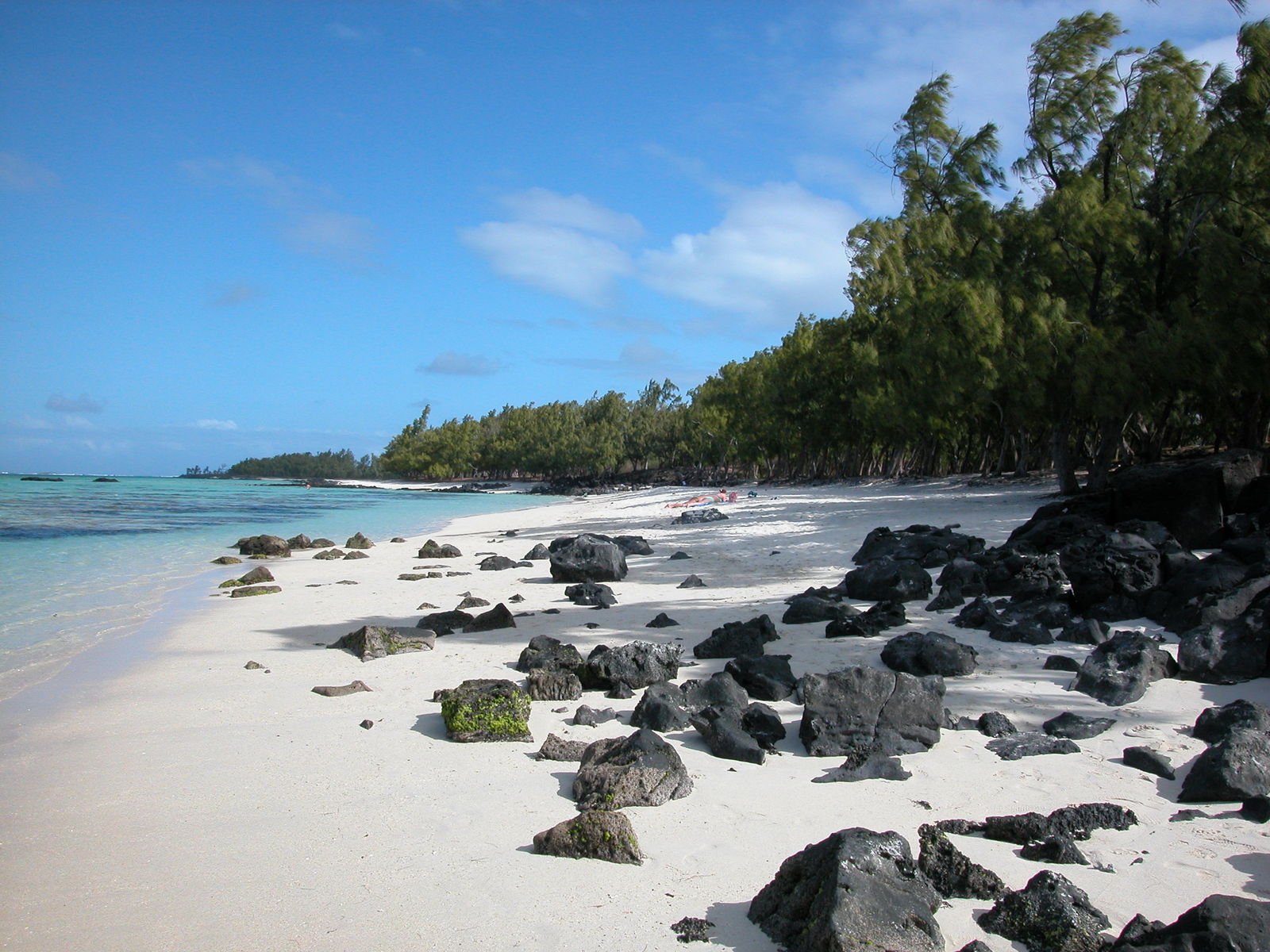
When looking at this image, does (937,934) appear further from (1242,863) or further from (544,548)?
(544,548)

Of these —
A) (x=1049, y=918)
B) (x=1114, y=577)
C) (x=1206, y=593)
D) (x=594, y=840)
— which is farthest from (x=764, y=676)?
(x=1206, y=593)

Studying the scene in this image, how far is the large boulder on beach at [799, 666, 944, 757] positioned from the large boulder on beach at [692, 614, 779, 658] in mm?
1959

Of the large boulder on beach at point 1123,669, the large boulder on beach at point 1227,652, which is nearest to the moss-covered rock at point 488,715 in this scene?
the large boulder on beach at point 1123,669

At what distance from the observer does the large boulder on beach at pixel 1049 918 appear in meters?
3.23

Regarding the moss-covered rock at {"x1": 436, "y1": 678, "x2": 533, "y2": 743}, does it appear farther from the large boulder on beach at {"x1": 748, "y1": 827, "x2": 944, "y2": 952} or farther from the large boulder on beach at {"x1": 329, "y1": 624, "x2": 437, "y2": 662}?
the large boulder on beach at {"x1": 329, "y1": 624, "x2": 437, "y2": 662}

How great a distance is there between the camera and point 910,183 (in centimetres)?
2716

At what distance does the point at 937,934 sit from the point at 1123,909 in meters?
0.96

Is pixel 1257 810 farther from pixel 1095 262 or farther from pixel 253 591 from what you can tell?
pixel 1095 262

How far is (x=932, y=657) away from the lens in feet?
23.6

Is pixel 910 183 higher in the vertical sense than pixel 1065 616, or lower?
higher

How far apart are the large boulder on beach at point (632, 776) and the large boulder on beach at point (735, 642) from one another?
303 centimetres

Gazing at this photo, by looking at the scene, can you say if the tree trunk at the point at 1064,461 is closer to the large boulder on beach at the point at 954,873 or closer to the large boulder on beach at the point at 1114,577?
the large boulder on beach at the point at 1114,577

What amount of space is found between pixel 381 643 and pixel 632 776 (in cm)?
493

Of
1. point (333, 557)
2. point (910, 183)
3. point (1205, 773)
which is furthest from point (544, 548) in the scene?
point (910, 183)
